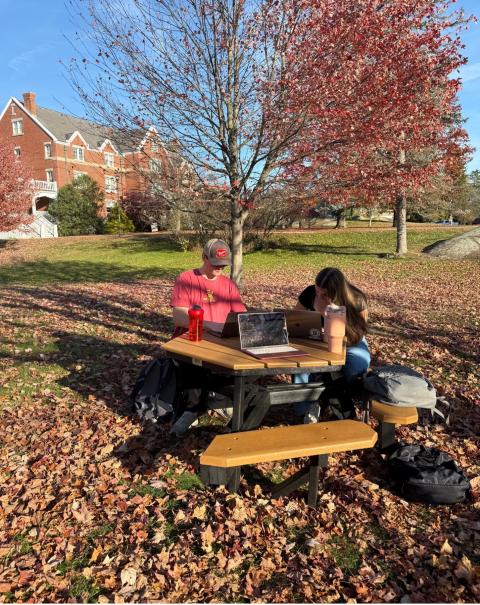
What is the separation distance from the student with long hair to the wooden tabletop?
0.47 metres

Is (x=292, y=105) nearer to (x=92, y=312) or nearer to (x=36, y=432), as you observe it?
(x=36, y=432)

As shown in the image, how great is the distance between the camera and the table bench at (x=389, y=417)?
358cm

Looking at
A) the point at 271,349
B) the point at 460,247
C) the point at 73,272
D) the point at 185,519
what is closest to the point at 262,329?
the point at 271,349

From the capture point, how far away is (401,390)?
371 cm

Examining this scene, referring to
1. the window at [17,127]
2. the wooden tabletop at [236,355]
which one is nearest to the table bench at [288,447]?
the wooden tabletop at [236,355]

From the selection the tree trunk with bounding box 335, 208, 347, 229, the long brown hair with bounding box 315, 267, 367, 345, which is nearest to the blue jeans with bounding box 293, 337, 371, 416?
the long brown hair with bounding box 315, 267, 367, 345

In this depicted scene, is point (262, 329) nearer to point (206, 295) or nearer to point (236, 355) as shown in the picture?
point (236, 355)

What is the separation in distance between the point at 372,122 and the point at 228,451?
18.8 ft

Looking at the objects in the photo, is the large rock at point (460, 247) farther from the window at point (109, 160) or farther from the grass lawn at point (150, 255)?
the window at point (109, 160)

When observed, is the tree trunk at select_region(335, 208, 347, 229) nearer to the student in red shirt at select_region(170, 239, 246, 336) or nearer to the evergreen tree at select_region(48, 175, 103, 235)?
the evergreen tree at select_region(48, 175, 103, 235)

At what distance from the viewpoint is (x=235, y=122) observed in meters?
7.41

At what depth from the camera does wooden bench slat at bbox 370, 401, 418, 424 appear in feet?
11.7

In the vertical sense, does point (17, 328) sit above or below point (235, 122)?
below

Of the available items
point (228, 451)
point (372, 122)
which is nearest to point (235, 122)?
point (372, 122)
